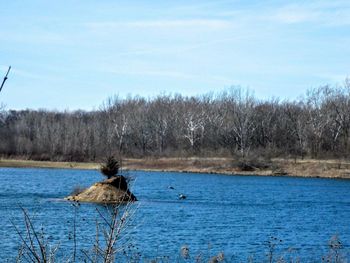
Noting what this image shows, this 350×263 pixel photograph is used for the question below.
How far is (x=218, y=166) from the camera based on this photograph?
109m

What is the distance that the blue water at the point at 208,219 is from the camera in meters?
29.4

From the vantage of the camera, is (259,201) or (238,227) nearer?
(238,227)

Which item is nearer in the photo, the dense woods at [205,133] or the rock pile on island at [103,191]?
the rock pile on island at [103,191]

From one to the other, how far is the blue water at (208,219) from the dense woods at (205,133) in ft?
152

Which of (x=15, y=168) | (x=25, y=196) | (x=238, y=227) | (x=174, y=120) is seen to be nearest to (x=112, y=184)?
(x=25, y=196)

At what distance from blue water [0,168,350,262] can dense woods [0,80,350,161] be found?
46.2m

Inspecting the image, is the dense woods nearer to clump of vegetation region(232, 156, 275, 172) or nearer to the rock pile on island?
clump of vegetation region(232, 156, 275, 172)

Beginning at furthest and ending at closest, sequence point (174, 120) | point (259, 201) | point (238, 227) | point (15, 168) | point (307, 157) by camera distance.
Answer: point (174, 120), point (307, 157), point (15, 168), point (259, 201), point (238, 227)

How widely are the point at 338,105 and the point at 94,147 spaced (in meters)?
50.8

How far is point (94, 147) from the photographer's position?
451 ft

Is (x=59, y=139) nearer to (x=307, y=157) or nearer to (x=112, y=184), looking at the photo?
(x=307, y=157)

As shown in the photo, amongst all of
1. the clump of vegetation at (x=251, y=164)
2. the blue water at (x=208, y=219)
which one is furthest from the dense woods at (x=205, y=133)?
the blue water at (x=208, y=219)

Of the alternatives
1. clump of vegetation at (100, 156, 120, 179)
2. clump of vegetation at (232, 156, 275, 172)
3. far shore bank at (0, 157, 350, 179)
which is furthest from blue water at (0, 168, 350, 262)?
clump of vegetation at (232, 156, 275, 172)

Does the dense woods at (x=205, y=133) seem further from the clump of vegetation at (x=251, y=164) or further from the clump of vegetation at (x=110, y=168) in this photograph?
the clump of vegetation at (x=110, y=168)
